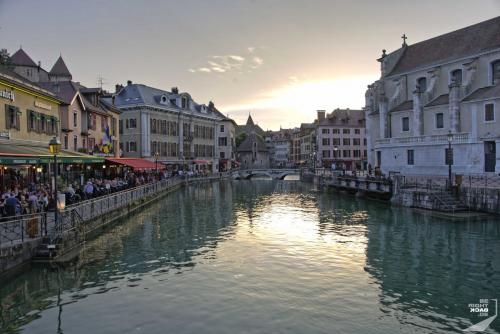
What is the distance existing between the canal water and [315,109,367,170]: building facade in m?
78.9

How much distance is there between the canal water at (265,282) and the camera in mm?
11297

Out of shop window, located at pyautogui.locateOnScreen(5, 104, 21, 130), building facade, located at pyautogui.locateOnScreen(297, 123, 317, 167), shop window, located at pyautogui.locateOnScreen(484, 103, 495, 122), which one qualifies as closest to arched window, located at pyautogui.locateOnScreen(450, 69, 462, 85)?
shop window, located at pyautogui.locateOnScreen(484, 103, 495, 122)

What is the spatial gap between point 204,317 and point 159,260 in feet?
22.7

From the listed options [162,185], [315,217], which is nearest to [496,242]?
[315,217]

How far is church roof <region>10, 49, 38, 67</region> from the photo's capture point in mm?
71000

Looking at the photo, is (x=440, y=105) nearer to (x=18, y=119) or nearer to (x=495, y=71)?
(x=495, y=71)

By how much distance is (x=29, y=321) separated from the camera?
11.4 meters

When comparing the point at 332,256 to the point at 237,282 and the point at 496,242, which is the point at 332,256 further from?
the point at 496,242

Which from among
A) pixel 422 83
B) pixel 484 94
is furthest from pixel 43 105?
pixel 422 83

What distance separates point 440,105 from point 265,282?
128 feet

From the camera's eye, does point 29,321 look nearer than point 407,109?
Yes

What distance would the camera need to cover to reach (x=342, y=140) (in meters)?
105

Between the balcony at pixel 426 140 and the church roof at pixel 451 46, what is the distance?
1124cm

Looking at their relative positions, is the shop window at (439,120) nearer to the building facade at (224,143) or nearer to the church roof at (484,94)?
the church roof at (484,94)
